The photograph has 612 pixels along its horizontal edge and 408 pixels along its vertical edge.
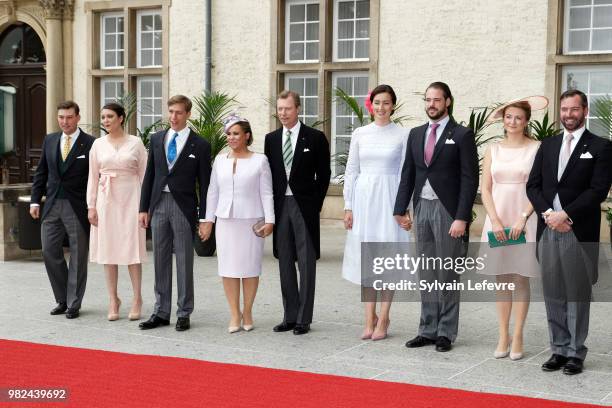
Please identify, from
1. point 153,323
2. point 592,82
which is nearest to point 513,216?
point 153,323

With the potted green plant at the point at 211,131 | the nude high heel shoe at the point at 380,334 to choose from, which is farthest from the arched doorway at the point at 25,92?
the nude high heel shoe at the point at 380,334

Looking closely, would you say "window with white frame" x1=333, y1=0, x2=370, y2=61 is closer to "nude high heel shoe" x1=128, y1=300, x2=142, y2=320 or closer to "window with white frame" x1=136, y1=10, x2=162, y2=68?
"window with white frame" x1=136, y1=10, x2=162, y2=68

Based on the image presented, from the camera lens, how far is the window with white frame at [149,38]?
55.1 feet

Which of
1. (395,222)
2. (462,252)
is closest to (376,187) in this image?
(395,222)

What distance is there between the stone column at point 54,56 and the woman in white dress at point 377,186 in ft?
36.1

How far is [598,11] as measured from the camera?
13062 mm

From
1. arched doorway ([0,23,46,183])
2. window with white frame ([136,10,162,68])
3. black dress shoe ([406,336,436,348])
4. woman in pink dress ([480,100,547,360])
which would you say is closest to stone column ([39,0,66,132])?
arched doorway ([0,23,46,183])

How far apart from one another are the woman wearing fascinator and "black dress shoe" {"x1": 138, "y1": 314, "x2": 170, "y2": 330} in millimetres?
564

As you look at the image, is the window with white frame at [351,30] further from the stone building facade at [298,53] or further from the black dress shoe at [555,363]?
the black dress shoe at [555,363]

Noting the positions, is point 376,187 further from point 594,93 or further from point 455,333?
point 594,93

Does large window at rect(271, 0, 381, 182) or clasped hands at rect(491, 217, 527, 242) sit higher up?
large window at rect(271, 0, 381, 182)

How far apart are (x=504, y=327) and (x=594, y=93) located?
23.4 ft

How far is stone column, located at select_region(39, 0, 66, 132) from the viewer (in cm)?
1734

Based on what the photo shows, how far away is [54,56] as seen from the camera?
57.2ft
